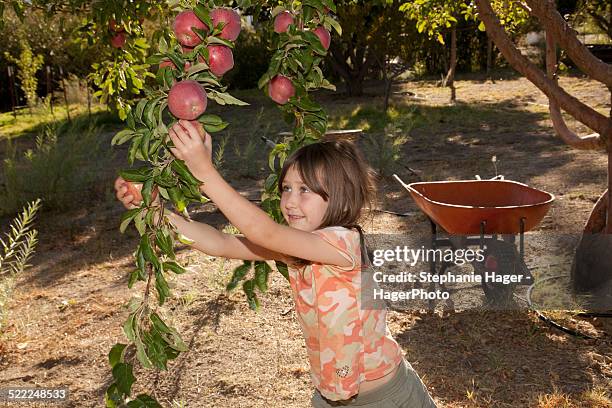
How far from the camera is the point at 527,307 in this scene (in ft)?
12.7

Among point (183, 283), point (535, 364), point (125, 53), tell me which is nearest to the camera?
point (125, 53)

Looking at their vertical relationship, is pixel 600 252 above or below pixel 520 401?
above

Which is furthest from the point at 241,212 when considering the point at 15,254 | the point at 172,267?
the point at 15,254

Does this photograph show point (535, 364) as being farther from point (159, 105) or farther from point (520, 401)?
point (159, 105)

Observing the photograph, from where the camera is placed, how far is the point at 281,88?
1.41 m

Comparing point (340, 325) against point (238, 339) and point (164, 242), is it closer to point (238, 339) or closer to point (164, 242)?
point (164, 242)

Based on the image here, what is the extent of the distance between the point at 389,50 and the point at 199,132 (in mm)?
11610

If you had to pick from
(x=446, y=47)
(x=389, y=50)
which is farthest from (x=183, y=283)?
(x=446, y=47)

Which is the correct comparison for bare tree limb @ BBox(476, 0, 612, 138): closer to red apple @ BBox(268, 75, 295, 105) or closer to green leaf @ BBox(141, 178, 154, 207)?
red apple @ BBox(268, 75, 295, 105)

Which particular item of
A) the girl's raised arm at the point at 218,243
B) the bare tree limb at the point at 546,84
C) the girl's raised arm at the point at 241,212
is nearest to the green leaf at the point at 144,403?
the girl's raised arm at the point at 241,212

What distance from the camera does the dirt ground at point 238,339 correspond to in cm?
311

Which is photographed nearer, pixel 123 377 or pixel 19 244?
pixel 123 377

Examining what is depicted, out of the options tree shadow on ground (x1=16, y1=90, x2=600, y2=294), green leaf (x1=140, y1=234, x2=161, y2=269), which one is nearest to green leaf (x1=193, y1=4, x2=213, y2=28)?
green leaf (x1=140, y1=234, x2=161, y2=269)

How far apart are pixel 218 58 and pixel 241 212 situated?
1.11ft
